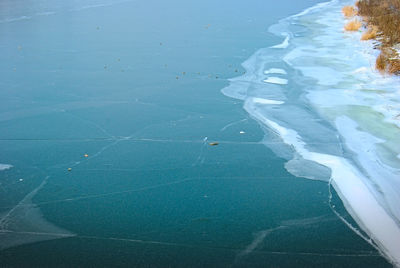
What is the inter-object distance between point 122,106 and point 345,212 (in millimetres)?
3529

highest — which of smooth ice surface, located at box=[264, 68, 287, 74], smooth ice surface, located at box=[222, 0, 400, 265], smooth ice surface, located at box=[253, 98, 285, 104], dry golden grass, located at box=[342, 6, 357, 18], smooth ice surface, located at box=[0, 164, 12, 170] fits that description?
dry golden grass, located at box=[342, 6, 357, 18]

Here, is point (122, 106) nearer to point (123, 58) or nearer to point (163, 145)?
point (163, 145)

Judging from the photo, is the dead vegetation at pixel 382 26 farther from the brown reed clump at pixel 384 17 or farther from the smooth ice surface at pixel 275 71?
the smooth ice surface at pixel 275 71

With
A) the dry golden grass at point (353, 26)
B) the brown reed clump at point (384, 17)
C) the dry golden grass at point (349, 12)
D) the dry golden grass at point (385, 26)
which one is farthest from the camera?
the dry golden grass at point (349, 12)

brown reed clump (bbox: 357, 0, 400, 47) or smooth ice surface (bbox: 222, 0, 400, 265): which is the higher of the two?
brown reed clump (bbox: 357, 0, 400, 47)

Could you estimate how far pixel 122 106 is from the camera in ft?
22.1

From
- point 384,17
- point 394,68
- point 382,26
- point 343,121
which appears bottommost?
point 343,121

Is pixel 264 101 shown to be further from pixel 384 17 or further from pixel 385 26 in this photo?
pixel 384 17

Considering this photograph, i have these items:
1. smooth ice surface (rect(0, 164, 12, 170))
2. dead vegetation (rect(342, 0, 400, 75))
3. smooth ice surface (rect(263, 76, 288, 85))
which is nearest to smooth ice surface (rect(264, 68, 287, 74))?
smooth ice surface (rect(263, 76, 288, 85))

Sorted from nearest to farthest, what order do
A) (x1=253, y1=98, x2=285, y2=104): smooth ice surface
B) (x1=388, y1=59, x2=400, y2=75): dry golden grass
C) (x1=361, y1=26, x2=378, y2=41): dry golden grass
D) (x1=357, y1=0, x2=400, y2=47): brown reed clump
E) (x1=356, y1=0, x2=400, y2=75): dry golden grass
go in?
1. (x1=253, y1=98, x2=285, y2=104): smooth ice surface
2. (x1=388, y1=59, x2=400, y2=75): dry golden grass
3. (x1=356, y1=0, x2=400, y2=75): dry golden grass
4. (x1=357, y1=0, x2=400, y2=47): brown reed clump
5. (x1=361, y1=26, x2=378, y2=41): dry golden grass

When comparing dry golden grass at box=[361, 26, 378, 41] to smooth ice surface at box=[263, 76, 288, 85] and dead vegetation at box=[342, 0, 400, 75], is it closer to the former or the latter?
dead vegetation at box=[342, 0, 400, 75]

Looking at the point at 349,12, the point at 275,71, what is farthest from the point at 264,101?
the point at 349,12

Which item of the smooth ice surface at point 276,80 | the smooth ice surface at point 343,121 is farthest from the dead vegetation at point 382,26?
the smooth ice surface at point 276,80

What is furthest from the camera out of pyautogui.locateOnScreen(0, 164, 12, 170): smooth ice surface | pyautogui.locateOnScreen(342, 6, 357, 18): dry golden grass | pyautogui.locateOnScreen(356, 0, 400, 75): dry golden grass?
pyautogui.locateOnScreen(342, 6, 357, 18): dry golden grass
